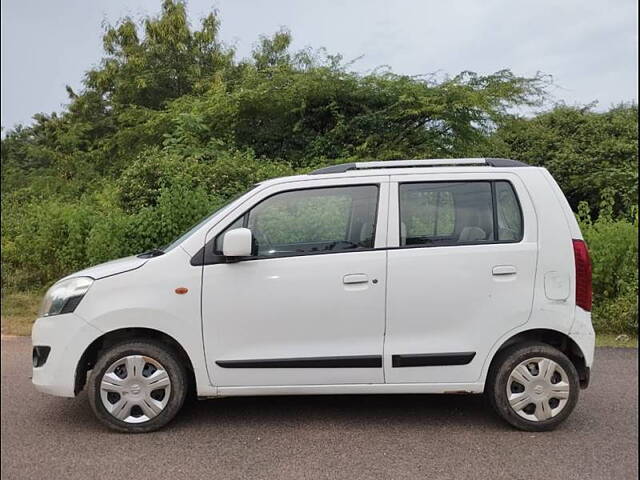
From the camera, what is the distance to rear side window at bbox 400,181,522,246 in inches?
158

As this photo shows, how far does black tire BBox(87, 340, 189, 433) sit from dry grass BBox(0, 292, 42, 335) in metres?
3.72

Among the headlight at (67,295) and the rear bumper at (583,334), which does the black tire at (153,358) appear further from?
the rear bumper at (583,334)

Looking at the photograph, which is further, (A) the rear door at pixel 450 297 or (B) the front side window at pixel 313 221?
(B) the front side window at pixel 313 221

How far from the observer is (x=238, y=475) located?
3.31 metres

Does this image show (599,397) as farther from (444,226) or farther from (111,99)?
(111,99)

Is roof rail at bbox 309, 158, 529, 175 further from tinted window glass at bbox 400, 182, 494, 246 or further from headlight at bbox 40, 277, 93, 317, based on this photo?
headlight at bbox 40, 277, 93, 317

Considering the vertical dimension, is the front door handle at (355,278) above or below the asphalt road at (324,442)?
above

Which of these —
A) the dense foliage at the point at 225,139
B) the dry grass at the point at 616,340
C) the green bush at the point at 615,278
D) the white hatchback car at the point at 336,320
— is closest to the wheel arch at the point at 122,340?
the white hatchback car at the point at 336,320

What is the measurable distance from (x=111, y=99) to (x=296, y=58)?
3569 mm

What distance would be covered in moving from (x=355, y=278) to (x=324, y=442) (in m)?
1.10

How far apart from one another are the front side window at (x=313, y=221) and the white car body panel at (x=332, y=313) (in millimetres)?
128

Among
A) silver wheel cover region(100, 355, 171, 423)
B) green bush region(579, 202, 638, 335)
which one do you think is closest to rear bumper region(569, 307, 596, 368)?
silver wheel cover region(100, 355, 171, 423)

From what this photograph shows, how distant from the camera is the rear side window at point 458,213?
4.00 meters

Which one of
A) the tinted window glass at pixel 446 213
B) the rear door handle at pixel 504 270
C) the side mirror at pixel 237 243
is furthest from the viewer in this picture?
the tinted window glass at pixel 446 213
